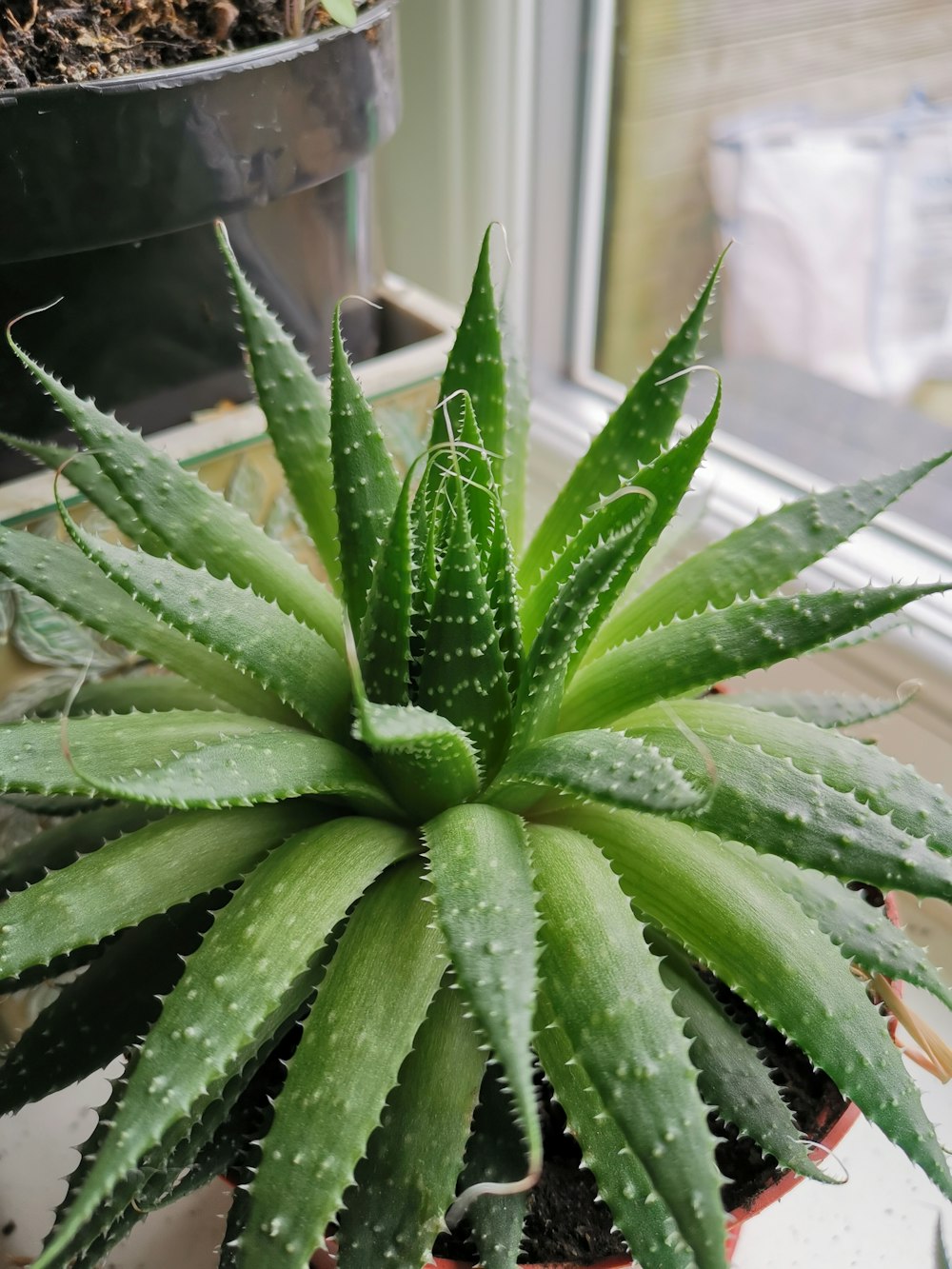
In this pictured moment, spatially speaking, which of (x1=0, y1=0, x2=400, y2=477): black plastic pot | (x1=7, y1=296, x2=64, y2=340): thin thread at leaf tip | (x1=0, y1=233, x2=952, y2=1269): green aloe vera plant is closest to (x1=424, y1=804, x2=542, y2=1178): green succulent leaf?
(x1=0, y1=233, x2=952, y2=1269): green aloe vera plant

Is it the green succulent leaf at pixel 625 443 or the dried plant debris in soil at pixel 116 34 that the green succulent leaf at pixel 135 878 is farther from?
the dried plant debris in soil at pixel 116 34

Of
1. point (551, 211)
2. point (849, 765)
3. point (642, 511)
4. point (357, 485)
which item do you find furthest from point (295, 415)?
point (551, 211)

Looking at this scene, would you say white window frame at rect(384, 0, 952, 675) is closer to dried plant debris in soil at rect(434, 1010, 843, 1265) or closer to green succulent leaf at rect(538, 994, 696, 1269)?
dried plant debris in soil at rect(434, 1010, 843, 1265)

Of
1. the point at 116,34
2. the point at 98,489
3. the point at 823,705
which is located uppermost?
the point at 116,34

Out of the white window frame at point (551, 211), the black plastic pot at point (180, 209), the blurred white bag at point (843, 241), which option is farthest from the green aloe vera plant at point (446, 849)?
the blurred white bag at point (843, 241)

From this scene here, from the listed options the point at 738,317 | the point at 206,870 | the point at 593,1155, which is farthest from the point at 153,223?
the point at 738,317

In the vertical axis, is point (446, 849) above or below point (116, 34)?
below

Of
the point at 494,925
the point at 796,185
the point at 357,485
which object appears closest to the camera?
the point at 494,925

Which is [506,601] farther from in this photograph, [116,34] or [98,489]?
[116,34]
